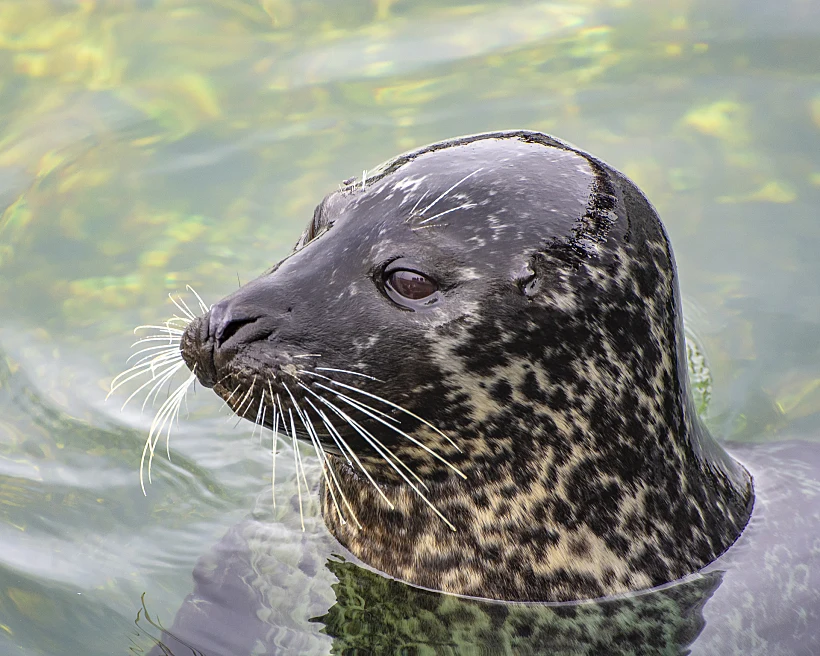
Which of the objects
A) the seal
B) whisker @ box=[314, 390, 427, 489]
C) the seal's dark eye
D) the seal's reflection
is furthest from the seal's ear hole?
the seal's reflection

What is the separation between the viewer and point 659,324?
372 cm


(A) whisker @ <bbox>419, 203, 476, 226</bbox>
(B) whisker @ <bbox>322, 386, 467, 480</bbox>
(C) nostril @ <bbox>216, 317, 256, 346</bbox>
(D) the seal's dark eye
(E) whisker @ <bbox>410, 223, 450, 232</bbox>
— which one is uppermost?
(A) whisker @ <bbox>419, 203, 476, 226</bbox>

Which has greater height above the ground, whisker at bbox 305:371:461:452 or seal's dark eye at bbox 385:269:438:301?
seal's dark eye at bbox 385:269:438:301

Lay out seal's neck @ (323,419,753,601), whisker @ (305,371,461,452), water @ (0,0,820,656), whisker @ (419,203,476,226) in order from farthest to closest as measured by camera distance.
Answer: water @ (0,0,820,656)
seal's neck @ (323,419,753,601)
whisker @ (419,203,476,226)
whisker @ (305,371,461,452)

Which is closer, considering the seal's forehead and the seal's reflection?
the seal's forehead

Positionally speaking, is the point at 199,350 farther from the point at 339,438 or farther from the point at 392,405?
the point at 392,405

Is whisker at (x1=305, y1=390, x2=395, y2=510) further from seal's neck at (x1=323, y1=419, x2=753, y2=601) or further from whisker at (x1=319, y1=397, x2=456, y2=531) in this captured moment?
seal's neck at (x1=323, y1=419, x2=753, y2=601)

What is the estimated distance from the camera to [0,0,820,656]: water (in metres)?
5.08

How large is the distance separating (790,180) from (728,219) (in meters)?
0.52

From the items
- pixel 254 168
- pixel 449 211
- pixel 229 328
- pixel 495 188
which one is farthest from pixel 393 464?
pixel 254 168

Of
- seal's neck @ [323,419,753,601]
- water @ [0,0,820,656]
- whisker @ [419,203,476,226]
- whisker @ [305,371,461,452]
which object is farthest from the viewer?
water @ [0,0,820,656]

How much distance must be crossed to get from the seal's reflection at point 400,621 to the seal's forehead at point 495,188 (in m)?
1.31

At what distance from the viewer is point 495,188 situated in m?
3.58

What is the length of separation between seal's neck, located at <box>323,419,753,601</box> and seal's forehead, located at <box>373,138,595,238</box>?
0.74 metres
